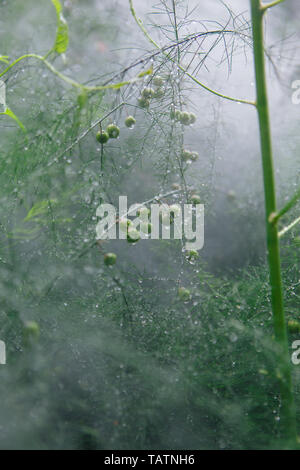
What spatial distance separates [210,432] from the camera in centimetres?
48

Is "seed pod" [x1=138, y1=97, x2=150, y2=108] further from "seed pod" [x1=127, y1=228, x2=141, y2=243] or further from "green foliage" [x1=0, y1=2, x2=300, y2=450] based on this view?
"seed pod" [x1=127, y1=228, x2=141, y2=243]

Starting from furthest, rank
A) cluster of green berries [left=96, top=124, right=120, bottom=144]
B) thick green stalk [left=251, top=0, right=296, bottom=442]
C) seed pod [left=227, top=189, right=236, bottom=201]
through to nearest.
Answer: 1. seed pod [left=227, top=189, right=236, bottom=201]
2. cluster of green berries [left=96, top=124, right=120, bottom=144]
3. thick green stalk [left=251, top=0, right=296, bottom=442]

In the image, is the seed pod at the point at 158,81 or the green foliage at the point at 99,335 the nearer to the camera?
the green foliage at the point at 99,335

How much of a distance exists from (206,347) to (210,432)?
108 millimetres

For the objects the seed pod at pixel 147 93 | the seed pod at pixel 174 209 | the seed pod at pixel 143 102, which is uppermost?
the seed pod at pixel 147 93

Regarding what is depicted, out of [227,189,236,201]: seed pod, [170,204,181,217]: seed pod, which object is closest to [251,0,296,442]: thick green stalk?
Answer: [170,204,181,217]: seed pod

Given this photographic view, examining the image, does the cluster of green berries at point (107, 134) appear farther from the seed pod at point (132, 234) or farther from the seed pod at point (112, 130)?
the seed pod at point (132, 234)

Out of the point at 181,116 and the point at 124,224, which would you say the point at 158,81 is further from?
the point at 124,224

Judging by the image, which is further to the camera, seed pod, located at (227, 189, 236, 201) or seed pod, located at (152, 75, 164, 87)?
seed pod, located at (227, 189, 236, 201)

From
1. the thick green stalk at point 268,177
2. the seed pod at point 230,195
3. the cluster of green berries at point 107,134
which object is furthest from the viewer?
the seed pod at point 230,195

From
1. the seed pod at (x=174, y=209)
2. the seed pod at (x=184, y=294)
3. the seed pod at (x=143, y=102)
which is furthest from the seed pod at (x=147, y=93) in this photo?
the seed pod at (x=184, y=294)

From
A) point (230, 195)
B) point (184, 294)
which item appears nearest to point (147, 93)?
point (184, 294)

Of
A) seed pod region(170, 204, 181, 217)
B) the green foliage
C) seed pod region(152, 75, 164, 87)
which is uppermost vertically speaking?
seed pod region(152, 75, 164, 87)

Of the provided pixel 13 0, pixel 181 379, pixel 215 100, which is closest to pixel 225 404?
pixel 181 379
